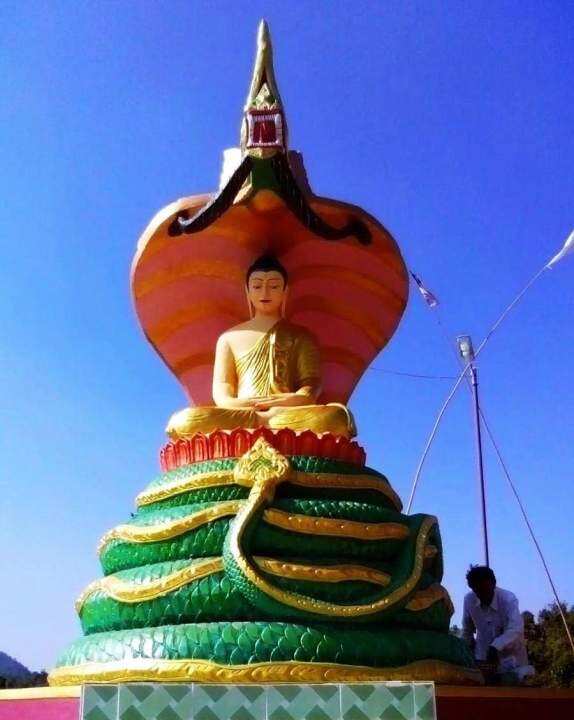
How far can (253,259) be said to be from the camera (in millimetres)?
10398

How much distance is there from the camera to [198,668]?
19.4ft

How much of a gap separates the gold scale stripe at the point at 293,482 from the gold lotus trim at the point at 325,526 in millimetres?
405

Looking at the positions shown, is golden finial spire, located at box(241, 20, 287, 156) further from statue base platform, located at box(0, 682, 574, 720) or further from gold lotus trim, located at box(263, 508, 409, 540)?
statue base platform, located at box(0, 682, 574, 720)

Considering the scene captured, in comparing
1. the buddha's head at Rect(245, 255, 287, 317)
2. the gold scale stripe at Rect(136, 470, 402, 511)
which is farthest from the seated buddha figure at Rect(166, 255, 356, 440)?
the gold scale stripe at Rect(136, 470, 402, 511)

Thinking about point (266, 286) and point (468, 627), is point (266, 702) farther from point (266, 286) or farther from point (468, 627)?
point (266, 286)

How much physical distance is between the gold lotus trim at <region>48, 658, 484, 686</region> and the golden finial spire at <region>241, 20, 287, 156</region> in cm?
482

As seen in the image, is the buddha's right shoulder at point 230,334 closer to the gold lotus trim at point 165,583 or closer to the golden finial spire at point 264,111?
the golden finial spire at point 264,111

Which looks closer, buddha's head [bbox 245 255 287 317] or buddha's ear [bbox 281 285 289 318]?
buddha's head [bbox 245 255 287 317]

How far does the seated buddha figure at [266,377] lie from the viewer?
7.95 meters

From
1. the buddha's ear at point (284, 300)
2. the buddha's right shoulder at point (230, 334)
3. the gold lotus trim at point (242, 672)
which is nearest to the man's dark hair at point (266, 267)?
the buddha's ear at point (284, 300)

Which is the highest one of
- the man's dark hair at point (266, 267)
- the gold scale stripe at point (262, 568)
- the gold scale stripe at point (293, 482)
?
the man's dark hair at point (266, 267)

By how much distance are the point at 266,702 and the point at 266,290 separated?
6.07 metres

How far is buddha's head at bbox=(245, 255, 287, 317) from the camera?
9.83 meters

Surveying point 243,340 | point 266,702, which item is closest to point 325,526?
point 266,702
